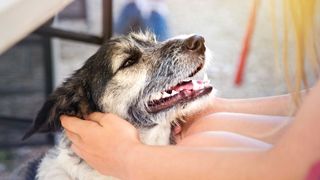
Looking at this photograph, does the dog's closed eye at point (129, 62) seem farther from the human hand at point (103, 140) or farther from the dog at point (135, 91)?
the human hand at point (103, 140)

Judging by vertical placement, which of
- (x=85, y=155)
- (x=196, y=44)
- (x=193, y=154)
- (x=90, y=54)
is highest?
(x=196, y=44)

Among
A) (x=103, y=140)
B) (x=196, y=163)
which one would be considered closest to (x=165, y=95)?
(x=103, y=140)

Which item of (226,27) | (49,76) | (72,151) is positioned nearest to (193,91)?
(72,151)

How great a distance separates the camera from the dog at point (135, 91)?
1.38 m

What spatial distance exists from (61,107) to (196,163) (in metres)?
0.42

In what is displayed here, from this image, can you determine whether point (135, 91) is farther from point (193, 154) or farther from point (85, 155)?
point (193, 154)

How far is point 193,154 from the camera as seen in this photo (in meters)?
1.13

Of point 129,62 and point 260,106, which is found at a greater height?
point 129,62

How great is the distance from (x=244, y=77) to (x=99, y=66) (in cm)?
141

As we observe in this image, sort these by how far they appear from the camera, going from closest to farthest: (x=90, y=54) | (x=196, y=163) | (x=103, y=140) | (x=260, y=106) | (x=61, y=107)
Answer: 1. (x=196, y=163)
2. (x=103, y=140)
3. (x=61, y=107)
4. (x=260, y=106)
5. (x=90, y=54)

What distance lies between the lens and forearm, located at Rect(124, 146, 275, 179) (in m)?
1.04

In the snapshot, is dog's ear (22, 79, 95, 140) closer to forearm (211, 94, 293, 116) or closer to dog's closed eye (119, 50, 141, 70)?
dog's closed eye (119, 50, 141, 70)

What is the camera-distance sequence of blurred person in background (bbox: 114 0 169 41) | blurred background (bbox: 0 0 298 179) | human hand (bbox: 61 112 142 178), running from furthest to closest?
blurred person in background (bbox: 114 0 169 41) < blurred background (bbox: 0 0 298 179) < human hand (bbox: 61 112 142 178)

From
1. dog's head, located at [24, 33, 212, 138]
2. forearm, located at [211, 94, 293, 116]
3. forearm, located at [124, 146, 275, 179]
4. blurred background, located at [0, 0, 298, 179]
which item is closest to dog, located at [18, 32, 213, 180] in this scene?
dog's head, located at [24, 33, 212, 138]
